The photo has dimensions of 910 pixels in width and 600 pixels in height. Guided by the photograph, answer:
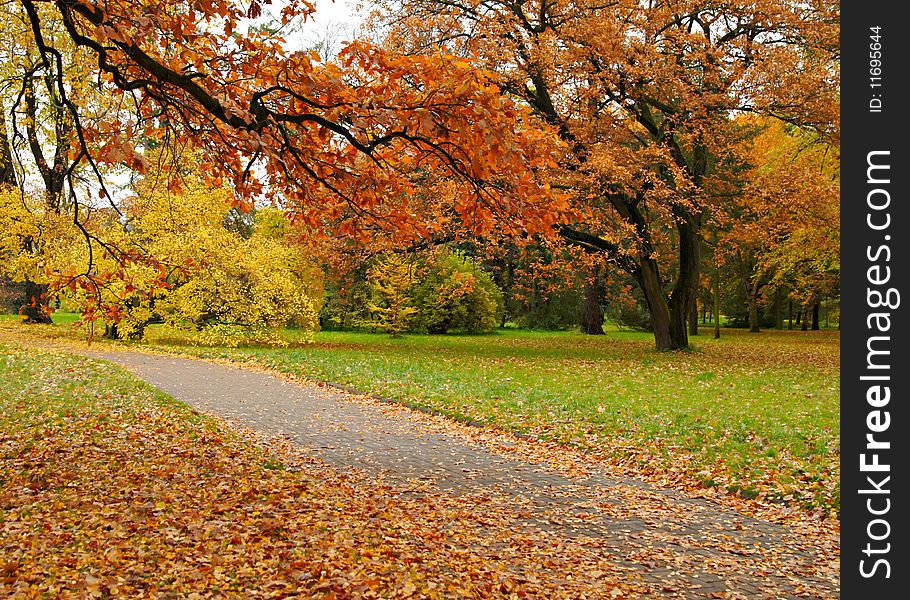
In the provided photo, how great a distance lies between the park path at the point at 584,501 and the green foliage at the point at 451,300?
1776 cm

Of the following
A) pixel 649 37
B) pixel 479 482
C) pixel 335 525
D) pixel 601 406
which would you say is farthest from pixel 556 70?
pixel 335 525

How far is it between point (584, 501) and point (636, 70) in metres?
11.8

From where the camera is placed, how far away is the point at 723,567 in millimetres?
4031

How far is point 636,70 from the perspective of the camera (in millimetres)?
14508

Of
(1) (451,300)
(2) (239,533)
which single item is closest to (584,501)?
(2) (239,533)

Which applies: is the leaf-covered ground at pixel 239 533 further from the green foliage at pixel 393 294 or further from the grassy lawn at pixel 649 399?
the green foliage at pixel 393 294

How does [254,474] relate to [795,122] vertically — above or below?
below

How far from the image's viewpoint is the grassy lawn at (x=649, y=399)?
6.23m

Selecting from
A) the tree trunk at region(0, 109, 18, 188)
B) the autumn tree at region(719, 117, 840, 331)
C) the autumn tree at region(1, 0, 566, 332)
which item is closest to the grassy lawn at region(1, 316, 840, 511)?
the autumn tree at region(1, 0, 566, 332)

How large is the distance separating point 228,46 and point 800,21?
15.1 m

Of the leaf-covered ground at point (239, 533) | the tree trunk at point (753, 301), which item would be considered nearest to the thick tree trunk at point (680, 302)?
the leaf-covered ground at point (239, 533)

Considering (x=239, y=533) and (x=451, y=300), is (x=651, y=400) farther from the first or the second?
(x=451, y=300)
